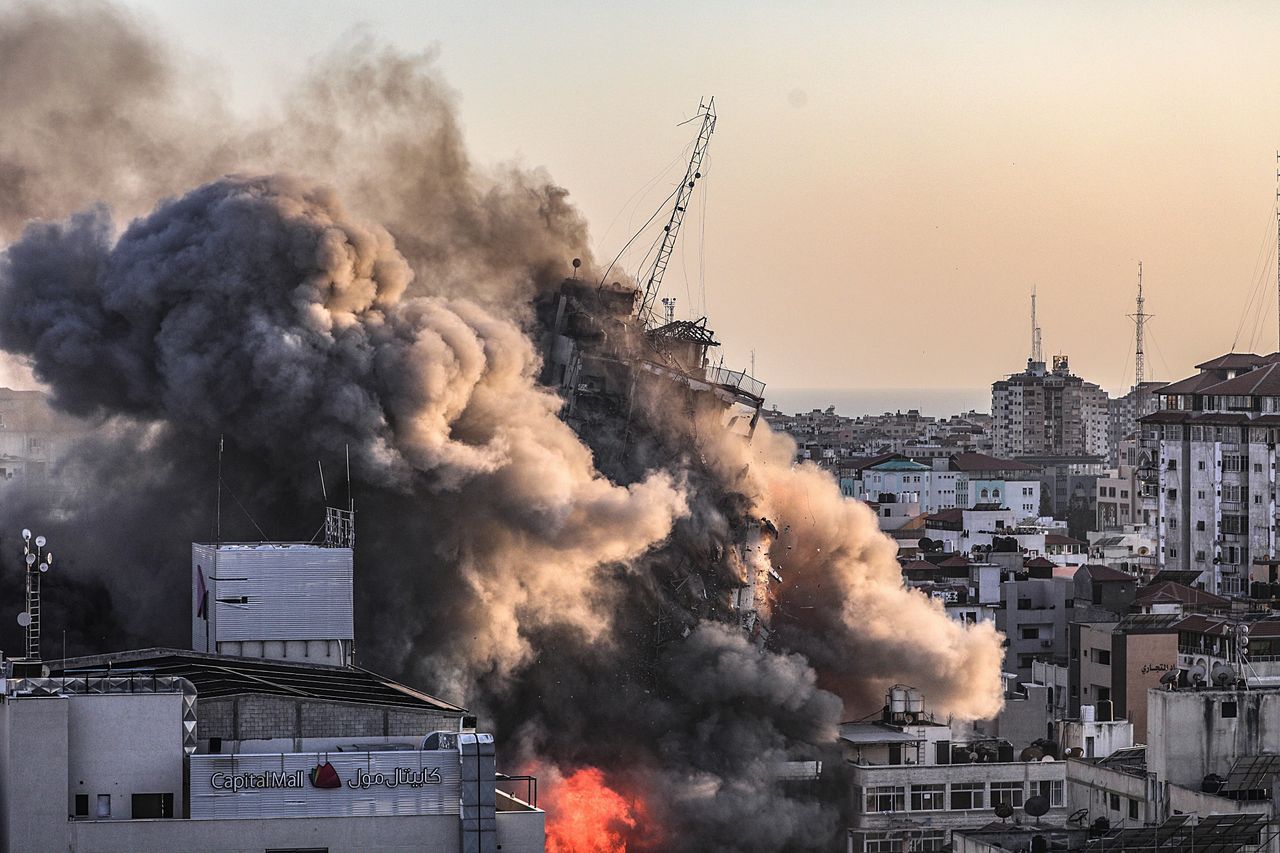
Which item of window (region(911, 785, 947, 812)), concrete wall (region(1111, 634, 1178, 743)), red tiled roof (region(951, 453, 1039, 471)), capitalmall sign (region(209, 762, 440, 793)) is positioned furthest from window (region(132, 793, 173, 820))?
red tiled roof (region(951, 453, 1039, 471))

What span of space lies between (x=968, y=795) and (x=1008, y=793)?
1.43 metres

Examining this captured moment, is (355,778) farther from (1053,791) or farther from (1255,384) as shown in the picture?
(1255,384)

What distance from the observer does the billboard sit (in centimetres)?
4534

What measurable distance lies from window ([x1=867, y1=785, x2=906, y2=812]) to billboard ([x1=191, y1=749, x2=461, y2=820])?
101 feet

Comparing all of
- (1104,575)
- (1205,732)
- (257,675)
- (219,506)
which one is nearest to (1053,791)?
(1205,732)

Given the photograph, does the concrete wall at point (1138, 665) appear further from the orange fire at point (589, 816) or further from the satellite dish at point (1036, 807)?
the satellite dish at point (1036, 807)

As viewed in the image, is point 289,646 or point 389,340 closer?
point 289,646

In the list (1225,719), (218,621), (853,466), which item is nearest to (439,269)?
(218,621)

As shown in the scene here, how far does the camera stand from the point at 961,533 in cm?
13688

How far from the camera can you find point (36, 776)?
1754 inches

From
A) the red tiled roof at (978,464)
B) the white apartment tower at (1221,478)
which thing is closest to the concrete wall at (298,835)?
the white apartment tower at (1221,478)

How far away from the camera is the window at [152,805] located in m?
45.4

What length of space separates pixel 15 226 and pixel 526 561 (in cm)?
1803

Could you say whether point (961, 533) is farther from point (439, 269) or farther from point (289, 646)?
point (289, 646)
